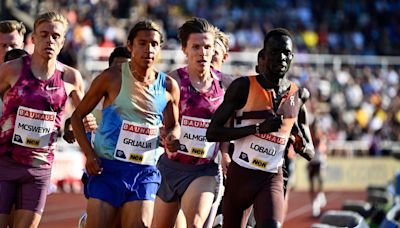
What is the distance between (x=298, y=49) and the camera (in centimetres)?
3231

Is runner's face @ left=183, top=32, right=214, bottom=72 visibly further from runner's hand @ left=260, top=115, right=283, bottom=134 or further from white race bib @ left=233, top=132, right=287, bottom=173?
runner's hand @ left=260, top=115, right=283, bottom=134

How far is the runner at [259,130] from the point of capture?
804 centimetres

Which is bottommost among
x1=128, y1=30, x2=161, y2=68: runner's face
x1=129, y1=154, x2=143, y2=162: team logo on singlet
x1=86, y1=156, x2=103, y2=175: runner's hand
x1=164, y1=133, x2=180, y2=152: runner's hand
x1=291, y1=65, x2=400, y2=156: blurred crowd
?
x1=86, y1=156, x2=103, y2=175: runner's hand

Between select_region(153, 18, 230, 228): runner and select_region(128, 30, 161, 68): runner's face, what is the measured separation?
1.40 meters

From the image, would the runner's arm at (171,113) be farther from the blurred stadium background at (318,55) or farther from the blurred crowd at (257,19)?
the blurred crowd at (257,19)

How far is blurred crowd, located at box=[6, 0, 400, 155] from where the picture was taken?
2723 centimetres

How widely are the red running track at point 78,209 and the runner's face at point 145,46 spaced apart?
9.66 metres

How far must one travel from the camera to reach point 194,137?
9.39 meters

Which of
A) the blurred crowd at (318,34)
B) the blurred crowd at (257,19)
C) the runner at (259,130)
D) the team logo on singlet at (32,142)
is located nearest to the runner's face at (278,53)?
the runner at (259,130)

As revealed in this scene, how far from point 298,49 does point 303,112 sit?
78.4 feet

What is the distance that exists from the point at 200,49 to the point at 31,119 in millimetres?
1608

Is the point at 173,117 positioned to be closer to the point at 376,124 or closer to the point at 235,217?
the point at 235,217

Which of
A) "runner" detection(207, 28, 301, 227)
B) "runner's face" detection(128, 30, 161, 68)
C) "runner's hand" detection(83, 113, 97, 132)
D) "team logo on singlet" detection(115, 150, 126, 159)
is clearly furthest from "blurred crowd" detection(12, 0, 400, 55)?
"team logo on singlet" detection(115, 150, 126, 159)

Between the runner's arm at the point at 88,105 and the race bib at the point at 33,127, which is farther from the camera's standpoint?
the race bib at the point at 33,127
